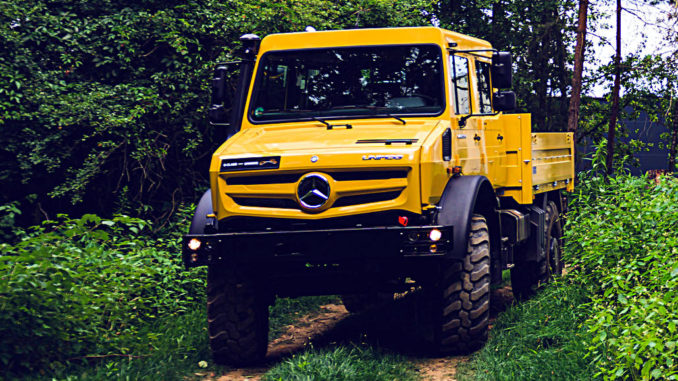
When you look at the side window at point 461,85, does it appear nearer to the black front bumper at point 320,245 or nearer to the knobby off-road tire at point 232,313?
the black front bumper at point 320,245

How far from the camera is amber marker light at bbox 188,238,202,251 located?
6691 millimetres

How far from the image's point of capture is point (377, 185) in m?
6.46

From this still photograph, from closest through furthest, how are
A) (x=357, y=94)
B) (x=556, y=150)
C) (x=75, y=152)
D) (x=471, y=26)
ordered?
(x=357, y=94) → (x=556, y=150) → (x=75, y=152) → (x=471, y=26)

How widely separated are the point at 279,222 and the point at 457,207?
140 cm

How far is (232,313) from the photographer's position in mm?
7074

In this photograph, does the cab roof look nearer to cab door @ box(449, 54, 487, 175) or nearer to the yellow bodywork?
the yellow bodywork

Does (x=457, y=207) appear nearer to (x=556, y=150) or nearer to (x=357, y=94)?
(x=357, y=94)

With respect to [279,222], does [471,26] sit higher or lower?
higher

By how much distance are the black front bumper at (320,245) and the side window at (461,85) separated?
1.63 metres

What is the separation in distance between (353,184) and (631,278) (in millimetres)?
2580

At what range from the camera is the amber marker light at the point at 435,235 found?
20.8ft

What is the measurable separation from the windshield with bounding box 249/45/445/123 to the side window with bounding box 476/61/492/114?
113 centimetres

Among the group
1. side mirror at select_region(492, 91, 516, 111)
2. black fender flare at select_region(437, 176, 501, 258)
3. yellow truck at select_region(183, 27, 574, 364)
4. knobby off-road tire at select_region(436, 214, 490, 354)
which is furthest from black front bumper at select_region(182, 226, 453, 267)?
side mirror at select_region(492, 91, 516, 111)

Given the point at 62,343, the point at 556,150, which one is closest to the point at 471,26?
the point at 556,150
